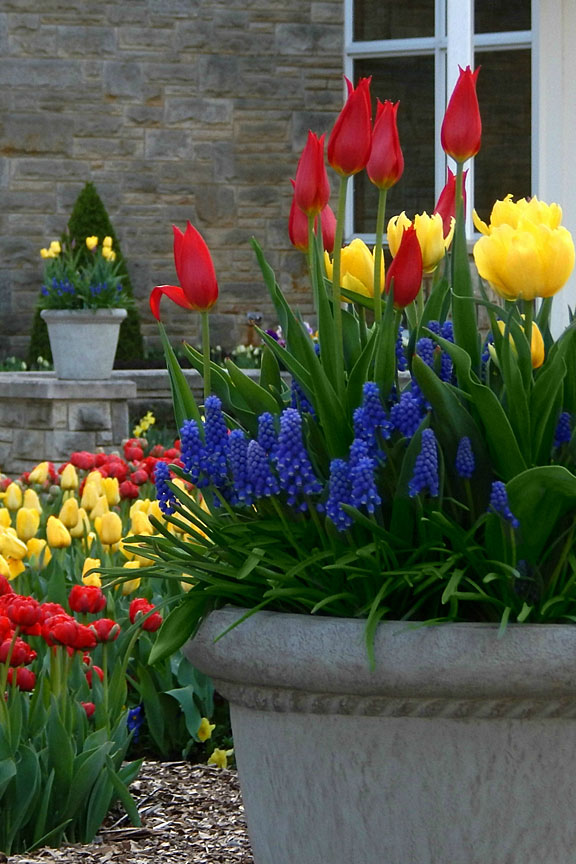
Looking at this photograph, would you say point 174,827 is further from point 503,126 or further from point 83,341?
point 503,126

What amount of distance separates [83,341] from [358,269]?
5.70 meters

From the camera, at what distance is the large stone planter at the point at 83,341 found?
7.40 meters

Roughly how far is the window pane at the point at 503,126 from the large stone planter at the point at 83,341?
2.74 metres

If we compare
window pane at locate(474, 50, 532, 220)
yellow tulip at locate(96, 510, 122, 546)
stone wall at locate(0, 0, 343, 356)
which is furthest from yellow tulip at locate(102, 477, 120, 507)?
stone wall at locate(0, 0, 343, 356)

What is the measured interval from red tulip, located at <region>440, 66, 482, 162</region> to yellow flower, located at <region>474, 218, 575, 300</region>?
127 millimetres

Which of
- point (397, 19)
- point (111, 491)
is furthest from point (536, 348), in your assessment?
point (397, 19)

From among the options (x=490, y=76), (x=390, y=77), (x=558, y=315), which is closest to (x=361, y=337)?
(x=558, y=315)

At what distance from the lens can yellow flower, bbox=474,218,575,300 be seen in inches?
62.0

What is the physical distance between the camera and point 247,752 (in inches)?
67.3

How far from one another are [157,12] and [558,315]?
21.9 feet

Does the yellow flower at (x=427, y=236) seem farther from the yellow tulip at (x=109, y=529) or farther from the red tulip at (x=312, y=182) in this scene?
the yellow tulip at (x=109, y=529)

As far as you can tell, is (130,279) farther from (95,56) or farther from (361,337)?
(361,337)

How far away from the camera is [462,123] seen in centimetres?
164

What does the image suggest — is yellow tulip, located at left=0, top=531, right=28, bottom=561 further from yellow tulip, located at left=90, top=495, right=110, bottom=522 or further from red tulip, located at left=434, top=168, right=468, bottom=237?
red tulip, located at left=434, top=168, right=468, bottom=237
